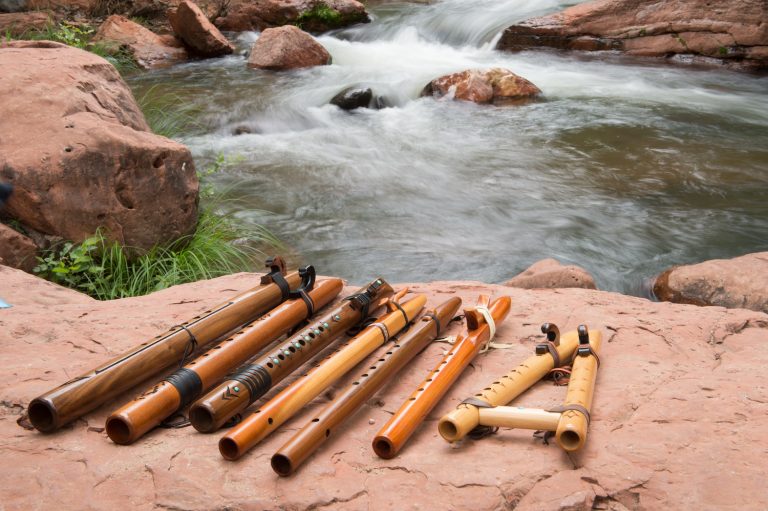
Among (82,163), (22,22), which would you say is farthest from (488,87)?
(22,22)

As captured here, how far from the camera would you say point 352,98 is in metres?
8.67

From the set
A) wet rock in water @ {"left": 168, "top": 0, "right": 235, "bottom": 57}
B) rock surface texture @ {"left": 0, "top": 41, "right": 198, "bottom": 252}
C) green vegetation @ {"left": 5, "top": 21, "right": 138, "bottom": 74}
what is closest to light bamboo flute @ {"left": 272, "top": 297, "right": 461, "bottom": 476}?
rock surface texture @ {"left": 0, "top": 41, "right": 198, "bottom": 252}

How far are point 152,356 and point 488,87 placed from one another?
7.28 m

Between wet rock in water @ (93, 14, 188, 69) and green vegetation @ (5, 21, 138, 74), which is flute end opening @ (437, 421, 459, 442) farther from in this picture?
wet rock in water @ (93, 14, 188, 69)

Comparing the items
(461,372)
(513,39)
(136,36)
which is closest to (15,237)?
(461,372)

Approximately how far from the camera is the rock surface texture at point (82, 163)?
3.86 m

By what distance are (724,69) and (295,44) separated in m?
6.10

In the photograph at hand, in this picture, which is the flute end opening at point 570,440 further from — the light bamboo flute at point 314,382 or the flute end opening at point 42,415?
the flute end opening at point 42,415

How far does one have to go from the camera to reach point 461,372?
2410 mm

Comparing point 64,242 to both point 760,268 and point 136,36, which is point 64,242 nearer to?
Answer: point 760,268

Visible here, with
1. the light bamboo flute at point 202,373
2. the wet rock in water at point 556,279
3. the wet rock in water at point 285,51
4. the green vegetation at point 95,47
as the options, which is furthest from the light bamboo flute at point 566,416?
the wet rock in water at point 285,51

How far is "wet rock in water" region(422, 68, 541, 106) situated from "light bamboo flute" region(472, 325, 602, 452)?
6.96 m

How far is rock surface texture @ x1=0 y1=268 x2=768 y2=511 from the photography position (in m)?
1.80

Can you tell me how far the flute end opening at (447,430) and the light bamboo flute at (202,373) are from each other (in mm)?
758
